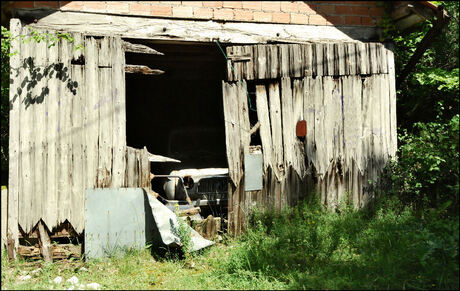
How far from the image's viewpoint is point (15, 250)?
5.43 m

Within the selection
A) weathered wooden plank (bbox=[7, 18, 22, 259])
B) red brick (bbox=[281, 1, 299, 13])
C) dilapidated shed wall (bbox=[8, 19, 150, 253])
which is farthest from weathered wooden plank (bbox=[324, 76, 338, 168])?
weathered wooden plank (bbox=[7, 18, 22, 259])

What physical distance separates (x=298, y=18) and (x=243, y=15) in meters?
0.92

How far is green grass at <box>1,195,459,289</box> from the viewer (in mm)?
4504

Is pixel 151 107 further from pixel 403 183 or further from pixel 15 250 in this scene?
pixel 403 183

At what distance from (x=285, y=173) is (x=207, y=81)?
516cm

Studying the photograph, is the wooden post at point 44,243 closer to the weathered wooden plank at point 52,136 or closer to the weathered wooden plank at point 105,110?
the weathered wooden plank at point 52,136

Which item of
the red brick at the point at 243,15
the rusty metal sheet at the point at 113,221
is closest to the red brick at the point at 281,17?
the red brick at the point at 243,15

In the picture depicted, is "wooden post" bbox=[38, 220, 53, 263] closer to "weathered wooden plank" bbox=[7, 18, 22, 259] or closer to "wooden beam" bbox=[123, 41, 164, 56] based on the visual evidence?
"weathered wooden plank" bbox=[7, 18, 22, 259]

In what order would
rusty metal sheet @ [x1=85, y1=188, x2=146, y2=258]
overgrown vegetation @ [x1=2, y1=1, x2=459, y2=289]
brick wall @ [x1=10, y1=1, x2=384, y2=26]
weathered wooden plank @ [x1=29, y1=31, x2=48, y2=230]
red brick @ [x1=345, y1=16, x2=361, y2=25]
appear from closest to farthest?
overgrown vegetation @ [x1=2, y1=1, x2=459, y2=289] < weathered wooden plank @ [x1=29, y1=31, x2=48, y2=230] < rusty metal sheet @ [x1=85, y1=188, x2=146, y2=258] < brick wall @ [x1=10, y1=1, x2=384, y2=26] < red brick @ [x1=345, y1=16, x2=361, y2=25]

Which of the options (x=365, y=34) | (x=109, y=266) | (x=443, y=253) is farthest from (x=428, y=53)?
(x=109, y=266)

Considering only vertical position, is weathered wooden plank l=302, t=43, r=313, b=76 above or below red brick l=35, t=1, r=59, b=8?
A: below

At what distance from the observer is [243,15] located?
21.3ft

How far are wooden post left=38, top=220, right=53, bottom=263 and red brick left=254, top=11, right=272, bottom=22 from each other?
14.3ft

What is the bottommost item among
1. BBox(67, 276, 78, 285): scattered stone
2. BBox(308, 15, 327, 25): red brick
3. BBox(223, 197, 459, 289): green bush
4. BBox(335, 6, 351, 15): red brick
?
BBox(67, 276, 78, 285): scattered stone
